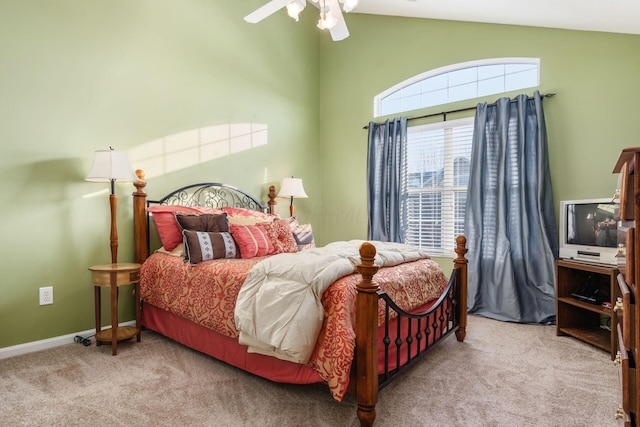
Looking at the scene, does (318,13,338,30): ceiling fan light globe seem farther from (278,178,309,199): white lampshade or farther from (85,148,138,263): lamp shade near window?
(278,178,309,199): white lampshade

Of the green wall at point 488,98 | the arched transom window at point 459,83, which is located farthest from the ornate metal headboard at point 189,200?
the arched transom window at point 459,83

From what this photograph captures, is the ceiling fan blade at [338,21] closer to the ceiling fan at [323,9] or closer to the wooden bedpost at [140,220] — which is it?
the ceiling fan at [323,9]

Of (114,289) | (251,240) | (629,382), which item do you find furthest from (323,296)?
(114,289)

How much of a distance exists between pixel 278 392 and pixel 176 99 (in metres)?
2.79

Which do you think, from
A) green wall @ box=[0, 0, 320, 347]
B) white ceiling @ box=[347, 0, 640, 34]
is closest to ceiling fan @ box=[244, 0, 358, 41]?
white ceiling @ box=[347, 0, 640, 34]

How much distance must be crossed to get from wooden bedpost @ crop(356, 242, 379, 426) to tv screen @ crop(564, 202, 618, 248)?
7.13ft

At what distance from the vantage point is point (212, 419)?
5.60 ft

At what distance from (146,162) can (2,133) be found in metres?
0.98

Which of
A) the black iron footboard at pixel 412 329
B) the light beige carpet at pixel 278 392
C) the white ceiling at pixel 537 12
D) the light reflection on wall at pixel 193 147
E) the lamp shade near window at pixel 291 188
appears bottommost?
the light beige carpet at pixel 278 392

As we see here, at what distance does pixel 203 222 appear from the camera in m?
2.92

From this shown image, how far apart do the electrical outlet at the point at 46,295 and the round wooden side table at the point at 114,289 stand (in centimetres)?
33

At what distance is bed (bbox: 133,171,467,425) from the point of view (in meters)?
1.67

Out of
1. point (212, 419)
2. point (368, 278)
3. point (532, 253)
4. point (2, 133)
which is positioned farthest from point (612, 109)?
point (2, 133)

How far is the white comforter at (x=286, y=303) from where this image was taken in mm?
1683
